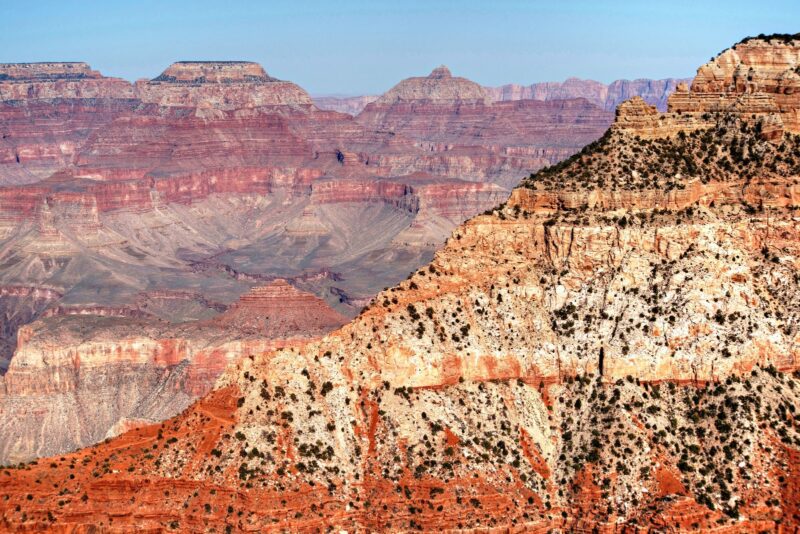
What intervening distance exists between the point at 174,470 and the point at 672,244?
26.0 metres

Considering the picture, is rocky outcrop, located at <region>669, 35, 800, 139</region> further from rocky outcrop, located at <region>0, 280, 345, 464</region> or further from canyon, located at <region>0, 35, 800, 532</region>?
rocky outcrop, located at <region>0, 280, 345, 464</region>

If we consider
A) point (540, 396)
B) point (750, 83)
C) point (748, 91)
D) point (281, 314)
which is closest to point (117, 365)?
point (281, 314)

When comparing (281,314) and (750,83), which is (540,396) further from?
(281,314)

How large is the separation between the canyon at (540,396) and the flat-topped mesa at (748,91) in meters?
3.41

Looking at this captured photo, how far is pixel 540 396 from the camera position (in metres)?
56.3

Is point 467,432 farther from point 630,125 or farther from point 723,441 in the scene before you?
point 630,125

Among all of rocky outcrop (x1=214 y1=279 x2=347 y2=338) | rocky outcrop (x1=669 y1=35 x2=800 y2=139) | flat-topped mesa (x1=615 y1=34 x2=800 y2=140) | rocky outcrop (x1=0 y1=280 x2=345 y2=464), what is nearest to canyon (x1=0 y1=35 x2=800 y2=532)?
flat-topped mesa (x1=615 y1=34 x2=800 y2=140)

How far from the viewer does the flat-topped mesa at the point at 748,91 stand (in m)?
67.0

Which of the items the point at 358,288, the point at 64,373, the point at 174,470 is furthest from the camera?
the point at 358,288

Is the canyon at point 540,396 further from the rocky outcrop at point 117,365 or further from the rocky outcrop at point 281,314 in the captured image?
the rocky outcrop at point 281,314

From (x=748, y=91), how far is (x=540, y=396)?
79.8 ft

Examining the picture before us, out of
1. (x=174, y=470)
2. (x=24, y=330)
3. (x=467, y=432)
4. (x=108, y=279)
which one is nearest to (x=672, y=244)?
(x=467, y=432)

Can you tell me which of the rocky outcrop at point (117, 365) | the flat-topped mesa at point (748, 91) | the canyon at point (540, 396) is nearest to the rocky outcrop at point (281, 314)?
the rocky outcrop at point (117, 365)

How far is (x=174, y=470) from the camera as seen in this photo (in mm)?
49281
